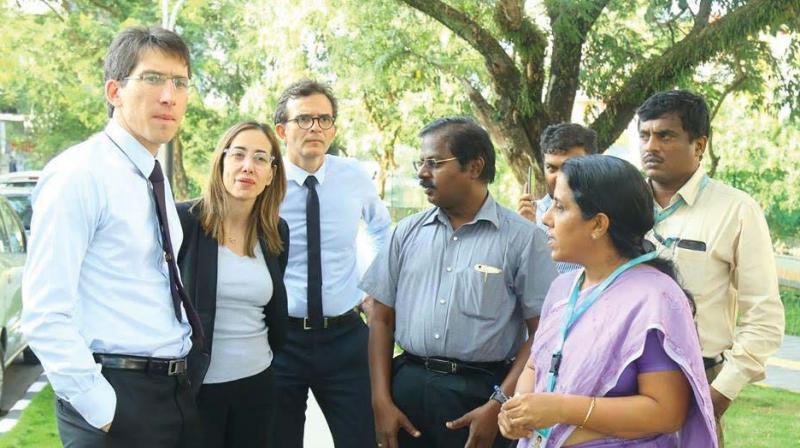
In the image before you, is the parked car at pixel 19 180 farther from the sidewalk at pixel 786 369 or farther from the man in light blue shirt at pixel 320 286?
the man in light blue shirt at pixel 320 286

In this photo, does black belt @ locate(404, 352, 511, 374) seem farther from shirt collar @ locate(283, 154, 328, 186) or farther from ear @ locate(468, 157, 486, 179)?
shirt collar @ locate(283, 154, 328, 186)

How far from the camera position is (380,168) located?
2581 centimetres

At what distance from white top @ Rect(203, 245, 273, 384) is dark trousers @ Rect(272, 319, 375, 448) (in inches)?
19.4

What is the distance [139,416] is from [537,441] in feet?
4.19

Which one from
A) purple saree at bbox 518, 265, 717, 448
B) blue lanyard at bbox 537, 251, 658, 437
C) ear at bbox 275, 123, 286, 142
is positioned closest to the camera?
purple saree at bbox 518, 265, 717, 448

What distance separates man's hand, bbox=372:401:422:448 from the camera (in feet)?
12.0

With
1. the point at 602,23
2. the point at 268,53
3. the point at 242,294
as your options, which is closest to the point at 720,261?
the point at 242,294

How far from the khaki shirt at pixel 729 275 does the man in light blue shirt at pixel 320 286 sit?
163 cm

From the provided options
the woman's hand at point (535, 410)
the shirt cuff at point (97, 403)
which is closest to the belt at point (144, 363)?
the shirt cuff at point (97, 403)

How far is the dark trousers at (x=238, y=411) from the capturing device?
3783mm

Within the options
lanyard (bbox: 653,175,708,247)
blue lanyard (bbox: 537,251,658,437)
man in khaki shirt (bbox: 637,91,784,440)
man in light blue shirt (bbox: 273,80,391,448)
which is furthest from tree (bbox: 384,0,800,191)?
blue lanyard (bbox: 537,251,658,437)

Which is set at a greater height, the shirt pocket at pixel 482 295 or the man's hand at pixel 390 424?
the shirt pocket at pixel 482 295

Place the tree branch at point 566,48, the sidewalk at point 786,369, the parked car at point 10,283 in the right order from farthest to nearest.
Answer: the sidewalk at point 786,369 < the tree branch at point 566,48 < the parked car at point 10,283

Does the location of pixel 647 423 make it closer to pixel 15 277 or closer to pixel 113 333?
pixel 113 333
